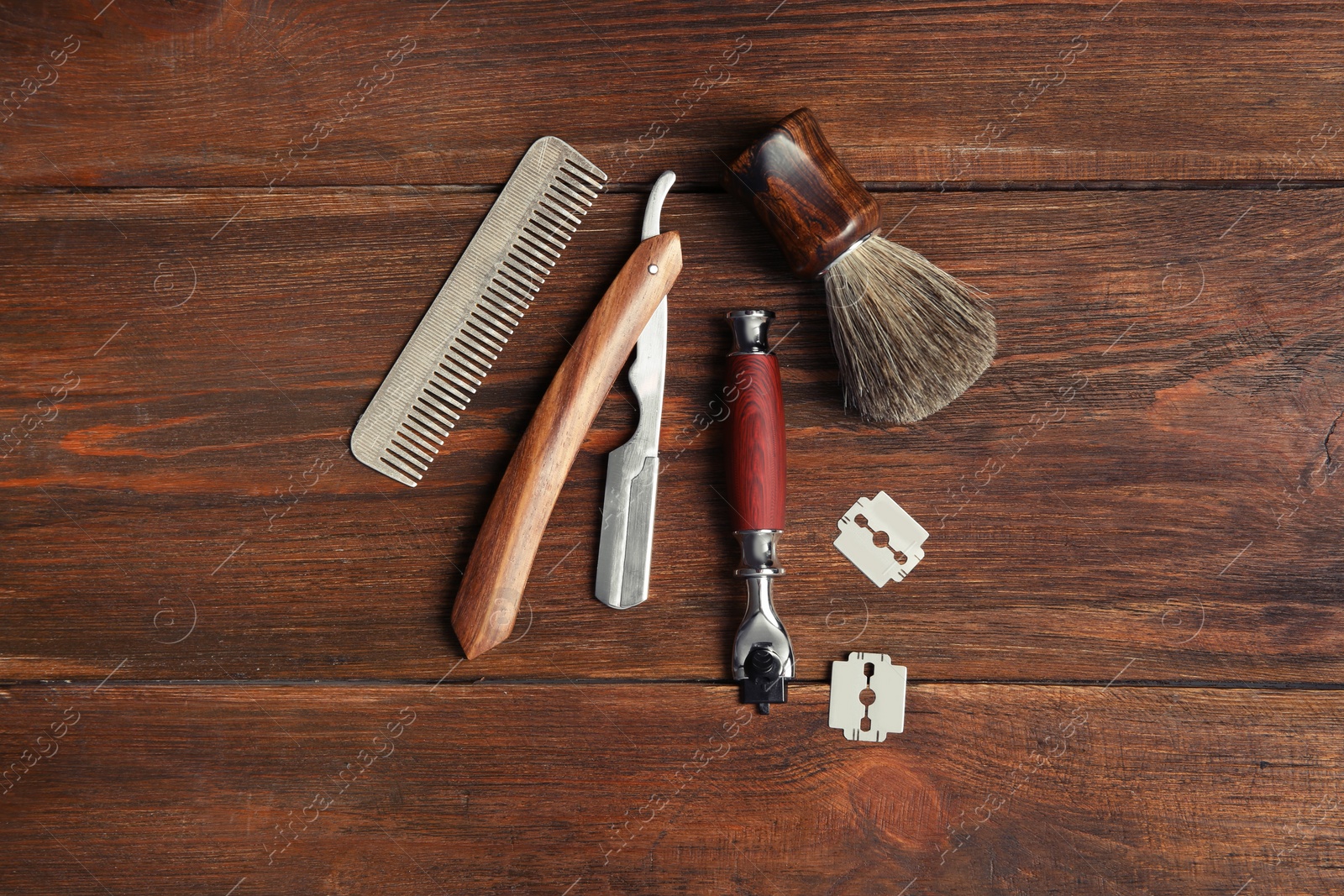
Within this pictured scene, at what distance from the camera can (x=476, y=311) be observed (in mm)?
1354

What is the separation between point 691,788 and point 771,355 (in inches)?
28.7

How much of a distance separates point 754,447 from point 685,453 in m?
0.15

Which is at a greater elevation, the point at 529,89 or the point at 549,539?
the point at 529,89

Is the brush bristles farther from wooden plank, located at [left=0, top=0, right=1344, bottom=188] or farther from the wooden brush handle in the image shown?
wooden plank, located at [left=0, top=0, right=1344, bottom=188]

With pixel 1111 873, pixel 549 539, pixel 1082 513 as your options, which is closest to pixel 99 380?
pixel 549 539

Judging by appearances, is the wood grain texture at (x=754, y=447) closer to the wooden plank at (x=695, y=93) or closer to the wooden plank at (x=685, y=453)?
the wooden plank at (x=685, y=453)

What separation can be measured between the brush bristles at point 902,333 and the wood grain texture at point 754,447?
14cm

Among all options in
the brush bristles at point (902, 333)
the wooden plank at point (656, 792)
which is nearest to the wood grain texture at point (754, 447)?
the brush bristles at point (902, 333)

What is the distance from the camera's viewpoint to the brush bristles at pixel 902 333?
1.26 m

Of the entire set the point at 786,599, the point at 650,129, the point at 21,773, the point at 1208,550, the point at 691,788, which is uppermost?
the point at 650,129

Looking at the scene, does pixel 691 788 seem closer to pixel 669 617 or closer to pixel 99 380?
pixel 669 617

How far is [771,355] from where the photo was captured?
130 cm

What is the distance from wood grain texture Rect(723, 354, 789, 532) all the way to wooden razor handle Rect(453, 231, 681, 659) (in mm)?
191

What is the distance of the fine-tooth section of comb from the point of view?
1.35m
